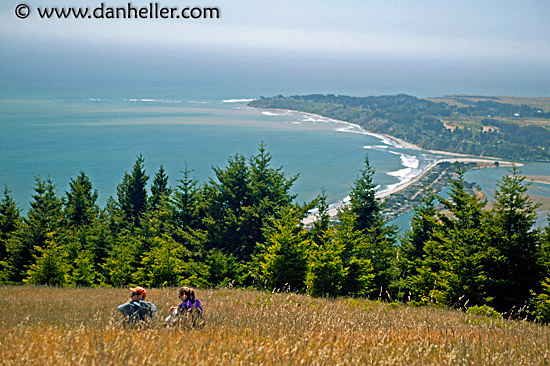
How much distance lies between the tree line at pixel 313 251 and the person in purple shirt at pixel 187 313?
7197 mm

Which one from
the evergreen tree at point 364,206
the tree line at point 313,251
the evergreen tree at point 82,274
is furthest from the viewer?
the evergreen tree at point 364,206

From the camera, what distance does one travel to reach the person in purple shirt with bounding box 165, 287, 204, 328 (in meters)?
7.16

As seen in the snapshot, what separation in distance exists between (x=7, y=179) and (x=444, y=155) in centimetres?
14197

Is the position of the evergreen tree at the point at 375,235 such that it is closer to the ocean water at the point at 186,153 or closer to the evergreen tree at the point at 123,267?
the evergreen tree at the point at 123,267

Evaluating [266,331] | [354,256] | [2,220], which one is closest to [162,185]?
[2,220]

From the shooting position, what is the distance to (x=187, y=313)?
7172 mm

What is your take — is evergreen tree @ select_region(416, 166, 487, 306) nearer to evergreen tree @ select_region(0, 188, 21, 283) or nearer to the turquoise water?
evergreen tree @ select_region(0, 188, 21, 283)

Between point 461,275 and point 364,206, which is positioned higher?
point 364,206

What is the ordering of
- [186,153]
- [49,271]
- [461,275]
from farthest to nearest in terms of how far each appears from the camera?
[186,153] → [49,271] → [461,275]

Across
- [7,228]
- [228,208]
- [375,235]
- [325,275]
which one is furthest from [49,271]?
[375,235]

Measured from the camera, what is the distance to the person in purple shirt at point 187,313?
282 inches

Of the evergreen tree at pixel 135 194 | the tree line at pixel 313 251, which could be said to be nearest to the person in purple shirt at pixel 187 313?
Answer: the tree line at pixel 313 251

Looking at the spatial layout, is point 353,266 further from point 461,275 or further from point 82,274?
point 82,274

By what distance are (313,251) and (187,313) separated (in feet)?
41.7
